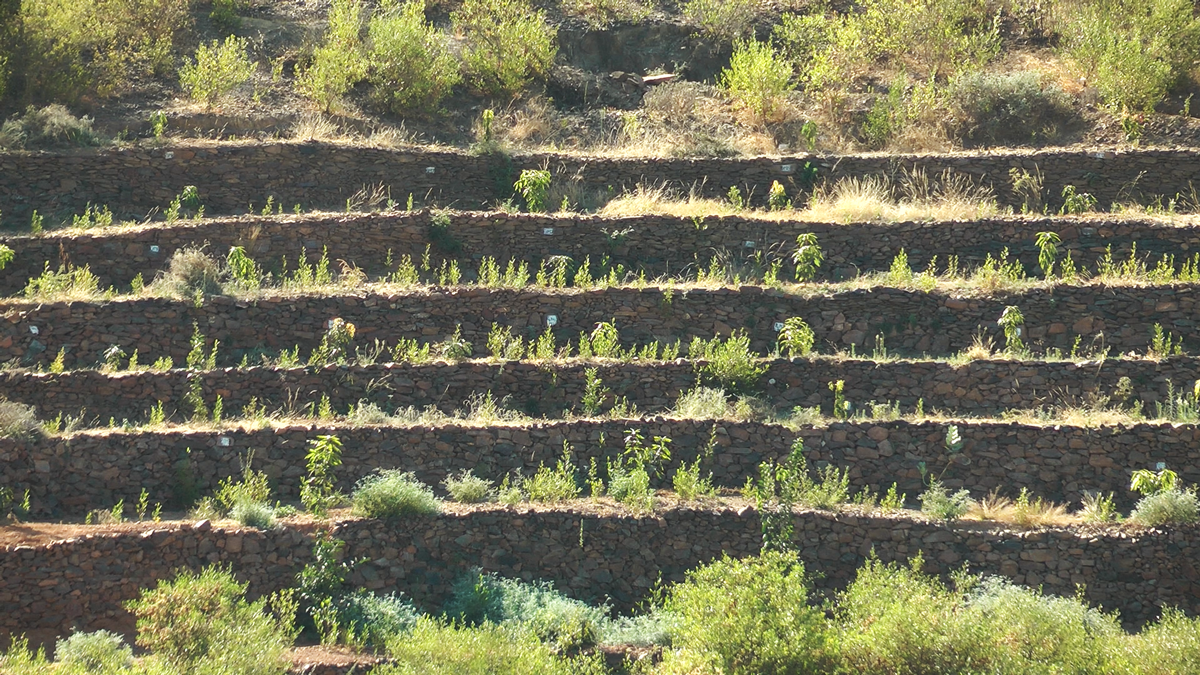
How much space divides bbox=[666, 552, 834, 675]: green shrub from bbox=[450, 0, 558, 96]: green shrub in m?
15.3

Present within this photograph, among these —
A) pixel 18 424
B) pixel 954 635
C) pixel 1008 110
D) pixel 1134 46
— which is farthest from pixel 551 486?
pixel 1134 46

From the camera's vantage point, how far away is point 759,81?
26109mm

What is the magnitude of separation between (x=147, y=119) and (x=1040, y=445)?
17.1 metres

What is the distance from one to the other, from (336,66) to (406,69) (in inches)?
54.9

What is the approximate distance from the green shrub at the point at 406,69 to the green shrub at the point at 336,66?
1.22 feet

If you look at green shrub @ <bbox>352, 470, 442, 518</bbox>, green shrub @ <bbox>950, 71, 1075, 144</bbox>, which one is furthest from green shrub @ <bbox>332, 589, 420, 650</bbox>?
green shrub @ <bbox>950, 71, 1075, 144</bbox>

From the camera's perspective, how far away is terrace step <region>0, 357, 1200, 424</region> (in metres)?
18.0

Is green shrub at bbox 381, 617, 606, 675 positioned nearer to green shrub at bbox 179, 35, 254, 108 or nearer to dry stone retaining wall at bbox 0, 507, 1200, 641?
dry stone retaining wall at bbox 0, 507, 1200, 641

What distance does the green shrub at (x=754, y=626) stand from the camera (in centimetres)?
1347

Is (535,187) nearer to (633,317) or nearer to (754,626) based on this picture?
(633,317)

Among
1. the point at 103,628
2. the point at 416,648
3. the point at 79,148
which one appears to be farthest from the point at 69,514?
the point at 79,148

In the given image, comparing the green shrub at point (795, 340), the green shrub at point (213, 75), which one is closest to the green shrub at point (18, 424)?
the green shrub at point (213, 75)

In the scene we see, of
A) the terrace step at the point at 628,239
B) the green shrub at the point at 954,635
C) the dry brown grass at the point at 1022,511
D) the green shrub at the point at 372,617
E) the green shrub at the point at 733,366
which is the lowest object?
the green shrub at the point at 372,617

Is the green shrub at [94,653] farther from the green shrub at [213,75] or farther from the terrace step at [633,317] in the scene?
the green shrub at [213,75]
